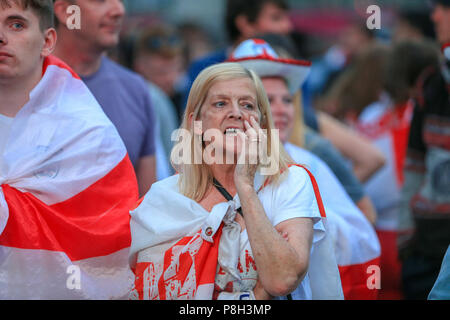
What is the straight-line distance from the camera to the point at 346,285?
3551 millimetres

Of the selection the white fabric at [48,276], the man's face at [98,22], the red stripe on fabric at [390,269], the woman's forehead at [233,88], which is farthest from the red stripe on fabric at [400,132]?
the white fabric at [48,276]

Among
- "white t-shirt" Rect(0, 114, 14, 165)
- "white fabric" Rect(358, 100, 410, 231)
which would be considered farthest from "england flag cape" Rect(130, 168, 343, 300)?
"white fabric" Rect(358, 100, 410, 231)

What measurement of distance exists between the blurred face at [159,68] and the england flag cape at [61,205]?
424 centimetres

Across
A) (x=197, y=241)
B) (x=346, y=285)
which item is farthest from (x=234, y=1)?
(x=197, y=241)

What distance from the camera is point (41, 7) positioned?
3145 millimetres

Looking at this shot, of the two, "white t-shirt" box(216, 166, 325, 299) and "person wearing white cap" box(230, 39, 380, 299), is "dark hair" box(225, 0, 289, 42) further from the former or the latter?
"white t-shirt" box(216, 166, 325, 299)

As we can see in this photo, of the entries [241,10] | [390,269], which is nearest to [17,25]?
[241,10]

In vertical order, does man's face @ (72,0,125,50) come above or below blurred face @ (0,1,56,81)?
above

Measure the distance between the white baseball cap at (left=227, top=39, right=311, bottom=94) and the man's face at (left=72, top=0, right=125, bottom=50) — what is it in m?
0.73

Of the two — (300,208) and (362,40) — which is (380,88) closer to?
(362,40)

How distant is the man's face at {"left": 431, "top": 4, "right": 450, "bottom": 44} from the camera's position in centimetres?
480

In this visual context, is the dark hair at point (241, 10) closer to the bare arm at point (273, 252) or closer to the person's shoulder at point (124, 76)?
the person's shoulder at point (124, 76)

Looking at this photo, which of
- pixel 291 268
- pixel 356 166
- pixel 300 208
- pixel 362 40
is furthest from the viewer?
pixel 362 40
